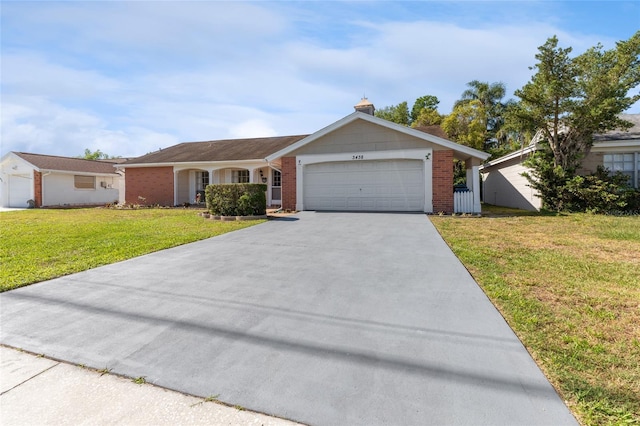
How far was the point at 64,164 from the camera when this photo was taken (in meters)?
24.3

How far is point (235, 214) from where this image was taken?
12078mm

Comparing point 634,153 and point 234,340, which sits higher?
point 634,153

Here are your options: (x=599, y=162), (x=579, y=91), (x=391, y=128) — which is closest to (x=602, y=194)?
(x=599, y=162)

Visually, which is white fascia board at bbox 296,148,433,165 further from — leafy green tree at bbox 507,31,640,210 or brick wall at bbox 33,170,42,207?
brick wall at bbox 33,170,42,207

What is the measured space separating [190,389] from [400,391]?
149 centimetres

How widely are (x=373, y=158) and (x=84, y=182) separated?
23230 millimetres

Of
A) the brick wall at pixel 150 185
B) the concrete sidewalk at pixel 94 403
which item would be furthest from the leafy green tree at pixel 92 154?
the concrete sidewalk at pixel 94 403

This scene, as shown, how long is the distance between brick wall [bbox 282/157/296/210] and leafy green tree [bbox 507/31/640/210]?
32.8ft

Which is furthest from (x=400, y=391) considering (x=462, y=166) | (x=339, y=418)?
(x=462, y=166)

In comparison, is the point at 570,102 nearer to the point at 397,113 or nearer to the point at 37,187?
the point at 397,113

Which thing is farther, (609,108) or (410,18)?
(609,108)

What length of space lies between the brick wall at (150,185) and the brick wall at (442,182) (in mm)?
15516

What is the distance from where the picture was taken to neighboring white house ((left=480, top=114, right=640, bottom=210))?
1383 centimetres

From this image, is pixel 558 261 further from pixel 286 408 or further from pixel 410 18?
pixel 410 18
